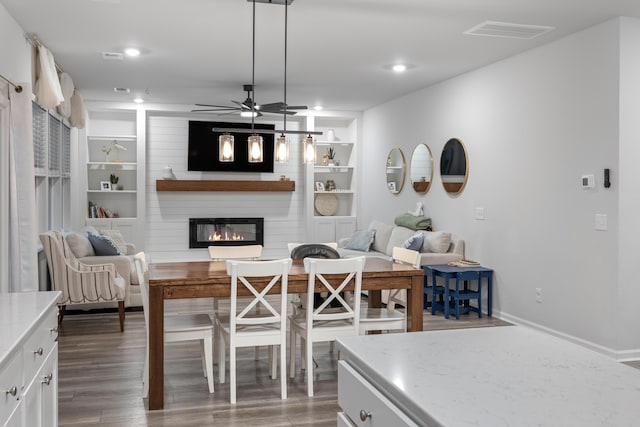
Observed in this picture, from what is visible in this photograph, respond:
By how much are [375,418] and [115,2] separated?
12.3 ft

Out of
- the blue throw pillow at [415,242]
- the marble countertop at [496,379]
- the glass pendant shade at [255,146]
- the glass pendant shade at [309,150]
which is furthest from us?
the blue throw pillow at [415,242]

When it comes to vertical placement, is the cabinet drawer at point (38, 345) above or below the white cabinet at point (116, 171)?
below

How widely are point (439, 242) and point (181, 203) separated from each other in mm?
4485

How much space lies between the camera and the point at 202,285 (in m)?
3.63

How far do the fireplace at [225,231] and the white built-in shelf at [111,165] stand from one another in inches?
48.3

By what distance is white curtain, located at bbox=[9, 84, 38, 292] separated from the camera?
3.90 meters

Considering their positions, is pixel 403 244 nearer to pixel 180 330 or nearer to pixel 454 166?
pixel 454 166

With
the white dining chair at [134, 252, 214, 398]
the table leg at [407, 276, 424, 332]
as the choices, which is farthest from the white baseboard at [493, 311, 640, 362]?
the white dining chair at [134, 252, 214, 398]

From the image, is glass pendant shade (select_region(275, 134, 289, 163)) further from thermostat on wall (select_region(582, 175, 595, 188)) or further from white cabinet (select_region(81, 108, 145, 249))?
white cabinet (select_region(81, 108, 145, 249))

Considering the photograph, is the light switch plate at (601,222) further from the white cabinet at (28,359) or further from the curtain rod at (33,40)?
the curtain rod at (33,40)

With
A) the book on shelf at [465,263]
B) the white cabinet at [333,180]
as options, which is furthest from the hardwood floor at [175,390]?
the white cabinet at [333,180]

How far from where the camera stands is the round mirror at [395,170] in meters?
8.04

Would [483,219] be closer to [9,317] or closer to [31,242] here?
[31,242]

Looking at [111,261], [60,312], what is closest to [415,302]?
[111,261]
